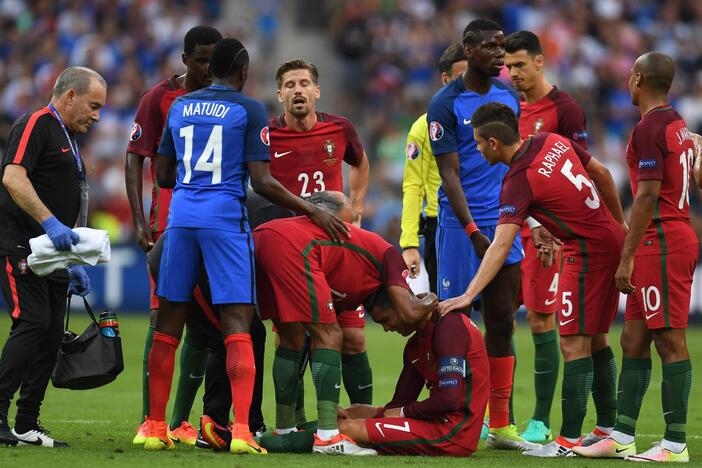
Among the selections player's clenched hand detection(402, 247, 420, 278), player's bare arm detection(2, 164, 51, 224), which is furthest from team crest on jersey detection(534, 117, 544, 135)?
player's bare arm detection(2, 164, 51, 224)

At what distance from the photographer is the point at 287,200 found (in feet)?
25.8

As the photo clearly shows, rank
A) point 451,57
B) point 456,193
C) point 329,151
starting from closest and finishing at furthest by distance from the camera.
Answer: point 456,193
point 329,151
point 451,57

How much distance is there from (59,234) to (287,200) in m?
1.44

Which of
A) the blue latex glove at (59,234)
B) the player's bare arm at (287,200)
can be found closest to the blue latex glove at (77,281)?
the blue latex glove at (59,234)

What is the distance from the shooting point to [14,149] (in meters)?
7.97

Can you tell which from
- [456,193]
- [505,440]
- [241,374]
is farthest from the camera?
[456,193]

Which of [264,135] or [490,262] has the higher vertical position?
[264,135]

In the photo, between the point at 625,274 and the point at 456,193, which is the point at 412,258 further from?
the point at 625,274

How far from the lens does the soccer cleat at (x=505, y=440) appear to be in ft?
28.7

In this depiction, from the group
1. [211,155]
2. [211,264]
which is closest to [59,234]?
[211,264]

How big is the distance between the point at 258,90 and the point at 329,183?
14571 mm

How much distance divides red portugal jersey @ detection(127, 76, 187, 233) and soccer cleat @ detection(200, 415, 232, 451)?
168cm

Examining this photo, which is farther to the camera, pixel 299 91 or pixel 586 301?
pixel 299 91

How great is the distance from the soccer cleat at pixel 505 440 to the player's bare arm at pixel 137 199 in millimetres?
2804
